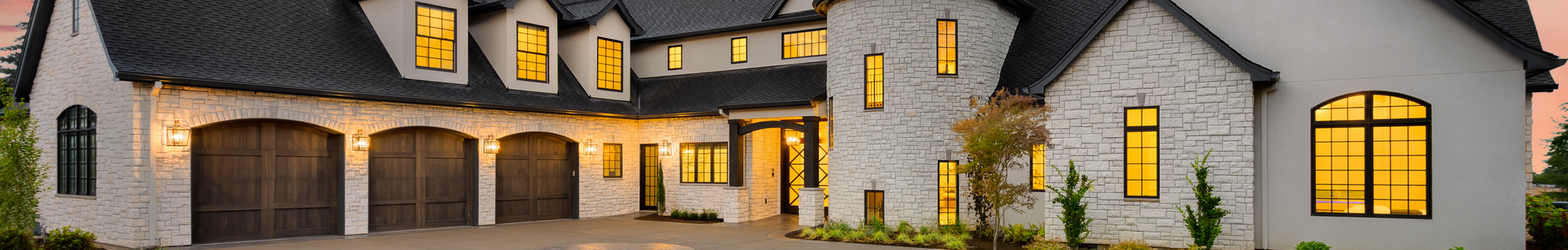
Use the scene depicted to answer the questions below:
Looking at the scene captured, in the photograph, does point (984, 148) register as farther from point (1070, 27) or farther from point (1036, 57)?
point (1070, 27)

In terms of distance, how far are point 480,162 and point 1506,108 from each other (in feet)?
56.8

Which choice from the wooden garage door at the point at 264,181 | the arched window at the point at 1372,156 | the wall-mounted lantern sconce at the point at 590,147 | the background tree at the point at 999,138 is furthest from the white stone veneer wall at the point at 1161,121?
the wooden garage door at the point at 264,181

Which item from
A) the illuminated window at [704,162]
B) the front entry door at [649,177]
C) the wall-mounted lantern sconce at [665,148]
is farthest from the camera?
the front entry door at [649,177]

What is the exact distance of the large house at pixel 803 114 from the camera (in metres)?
11.8

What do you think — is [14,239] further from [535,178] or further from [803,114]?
[803,114]

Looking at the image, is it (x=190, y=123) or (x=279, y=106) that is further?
(x=279, y=106)

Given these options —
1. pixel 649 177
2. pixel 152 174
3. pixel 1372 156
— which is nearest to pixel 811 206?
pixel 649 177

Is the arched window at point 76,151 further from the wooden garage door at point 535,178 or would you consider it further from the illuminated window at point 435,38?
the wooden garage door at point 535,178

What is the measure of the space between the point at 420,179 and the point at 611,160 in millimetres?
5001

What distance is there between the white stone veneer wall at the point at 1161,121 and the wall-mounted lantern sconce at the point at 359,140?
12.1m

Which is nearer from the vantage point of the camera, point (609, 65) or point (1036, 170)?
point (1036, 170)

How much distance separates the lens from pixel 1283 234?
12.4 m

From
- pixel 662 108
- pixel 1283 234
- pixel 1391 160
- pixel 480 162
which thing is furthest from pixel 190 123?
pixel 1391 160

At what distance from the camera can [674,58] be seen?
21.8 metres
